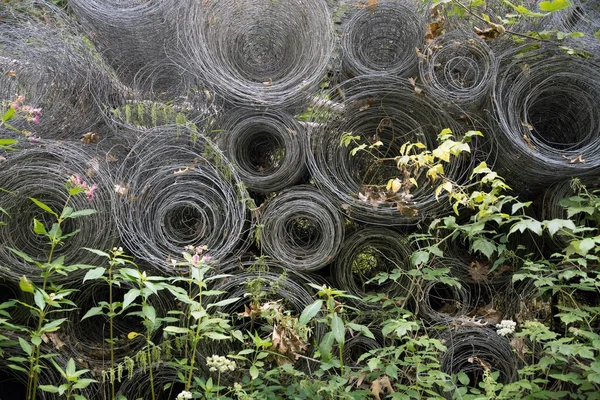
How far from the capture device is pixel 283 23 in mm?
3430

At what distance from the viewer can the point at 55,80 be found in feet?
10.9

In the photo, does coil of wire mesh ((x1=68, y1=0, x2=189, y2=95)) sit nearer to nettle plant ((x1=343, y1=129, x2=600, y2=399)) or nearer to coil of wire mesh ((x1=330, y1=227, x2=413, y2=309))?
coil of wire mesh ((x1=330, y1=227, x2=413, y2=309))

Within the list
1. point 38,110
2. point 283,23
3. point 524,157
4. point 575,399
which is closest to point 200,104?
point 283,23

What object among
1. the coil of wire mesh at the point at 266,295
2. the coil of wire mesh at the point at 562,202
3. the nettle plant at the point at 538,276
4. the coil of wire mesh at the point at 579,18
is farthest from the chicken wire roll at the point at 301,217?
the coil of wire mesh at the point at 579,18

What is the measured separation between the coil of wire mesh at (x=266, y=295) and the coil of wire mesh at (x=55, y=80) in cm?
130

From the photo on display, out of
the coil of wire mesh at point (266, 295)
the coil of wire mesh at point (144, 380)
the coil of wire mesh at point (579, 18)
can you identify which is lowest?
the coil of wire mesh at point (144, 380)

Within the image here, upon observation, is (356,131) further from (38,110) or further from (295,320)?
(38,110)

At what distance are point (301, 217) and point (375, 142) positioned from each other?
58cm

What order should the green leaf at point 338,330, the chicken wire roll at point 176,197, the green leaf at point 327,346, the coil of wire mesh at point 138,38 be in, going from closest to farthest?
the green leaf at point 338,330 → the green leaf at point 327,346 → the chicken wire roll at point 176,197 → the coil of wire mesh at point 138,38

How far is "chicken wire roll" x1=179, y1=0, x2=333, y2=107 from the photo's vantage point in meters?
3.05

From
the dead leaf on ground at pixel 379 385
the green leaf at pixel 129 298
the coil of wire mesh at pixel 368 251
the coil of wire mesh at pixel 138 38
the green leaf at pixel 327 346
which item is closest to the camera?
the green leaf at pixel 129 298

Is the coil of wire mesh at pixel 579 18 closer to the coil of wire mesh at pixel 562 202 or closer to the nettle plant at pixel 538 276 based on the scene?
the coil of wire mesh at pixel 562 202

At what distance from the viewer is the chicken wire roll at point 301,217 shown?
2930 millimetres

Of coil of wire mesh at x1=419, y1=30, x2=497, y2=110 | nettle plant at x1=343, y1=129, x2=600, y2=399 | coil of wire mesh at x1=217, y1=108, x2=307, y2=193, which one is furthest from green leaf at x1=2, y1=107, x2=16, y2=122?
coil of wire mesh at x1=419, y1=30, x2=497, y2=110
